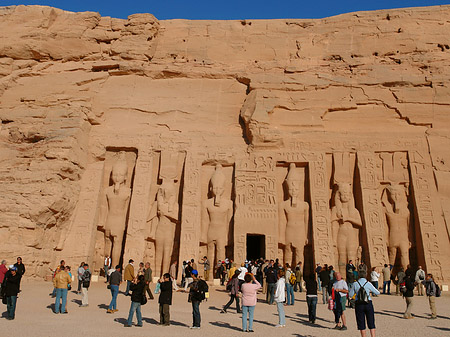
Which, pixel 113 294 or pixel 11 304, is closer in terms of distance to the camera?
pixel 11 304

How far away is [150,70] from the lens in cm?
1859

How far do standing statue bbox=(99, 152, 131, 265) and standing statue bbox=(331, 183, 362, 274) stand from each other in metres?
7.35

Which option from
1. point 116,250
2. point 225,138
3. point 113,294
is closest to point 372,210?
point 225,138

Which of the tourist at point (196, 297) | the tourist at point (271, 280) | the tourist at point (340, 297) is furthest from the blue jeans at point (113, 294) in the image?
the tourist at point (340, 297)

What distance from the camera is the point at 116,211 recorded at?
52.5 feet

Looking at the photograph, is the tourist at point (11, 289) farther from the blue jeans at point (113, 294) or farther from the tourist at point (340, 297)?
the tourist at point (340, 297)

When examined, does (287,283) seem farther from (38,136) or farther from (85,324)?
(38,136)

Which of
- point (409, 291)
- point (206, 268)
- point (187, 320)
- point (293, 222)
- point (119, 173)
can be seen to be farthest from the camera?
point (119, 173)

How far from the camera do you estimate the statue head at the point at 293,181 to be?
1598 cm

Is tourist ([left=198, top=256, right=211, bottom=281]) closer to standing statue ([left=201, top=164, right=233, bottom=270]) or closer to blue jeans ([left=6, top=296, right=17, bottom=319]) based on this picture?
standing statue ([left=201, top=164, right=233, bottom=270])

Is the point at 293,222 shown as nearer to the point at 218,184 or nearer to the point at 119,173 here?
the point at 218,184

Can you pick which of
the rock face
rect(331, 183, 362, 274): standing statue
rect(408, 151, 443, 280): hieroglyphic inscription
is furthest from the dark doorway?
rect(408, 151, 443, 280): hieroglyphic inscription

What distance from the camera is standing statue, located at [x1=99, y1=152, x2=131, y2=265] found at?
51.5 feet

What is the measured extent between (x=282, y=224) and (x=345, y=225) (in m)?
2.16
